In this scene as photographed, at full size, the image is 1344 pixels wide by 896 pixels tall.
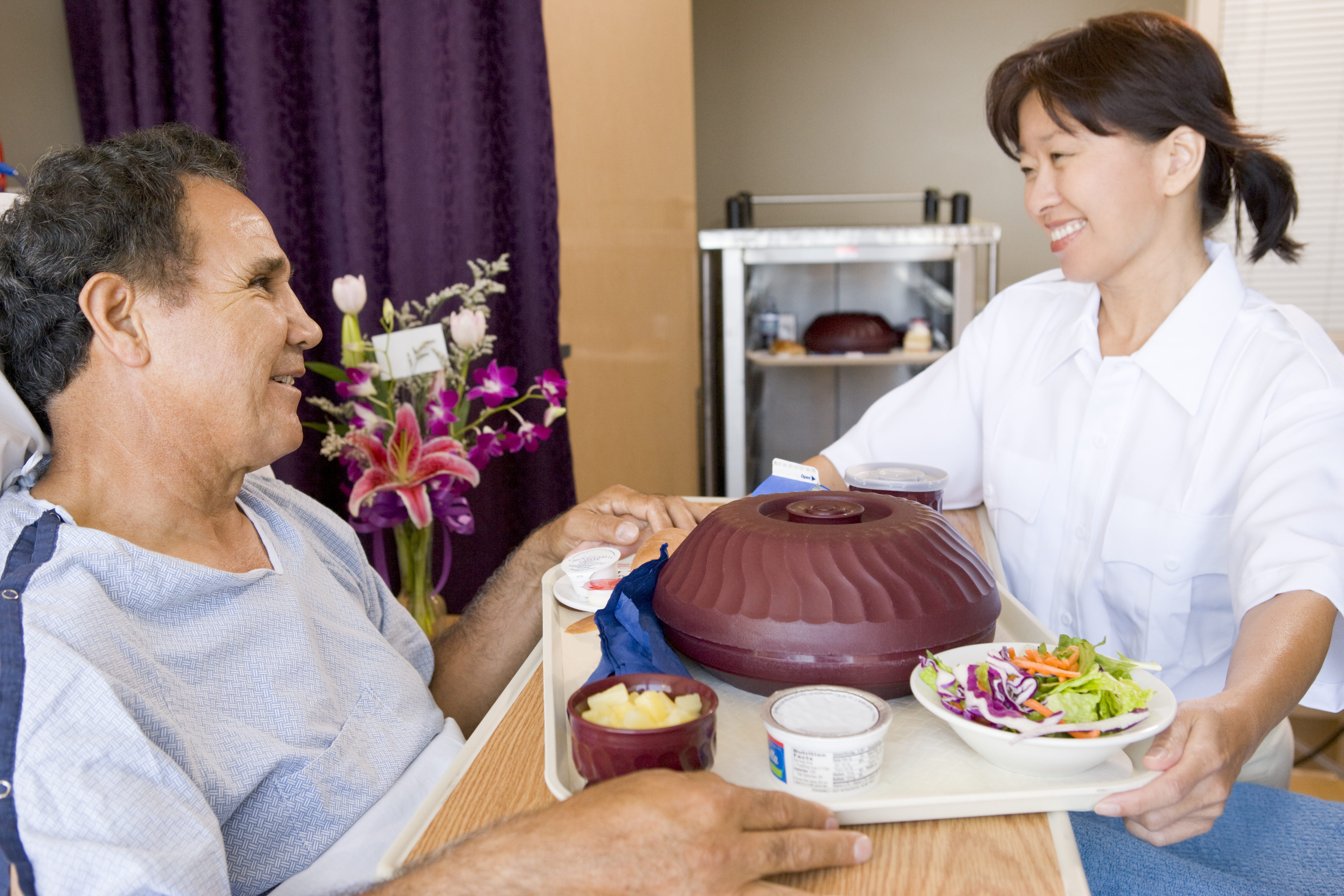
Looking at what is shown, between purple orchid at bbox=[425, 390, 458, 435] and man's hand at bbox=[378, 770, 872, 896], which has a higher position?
purple orchid at bbox=[425, 390, 458, 435]

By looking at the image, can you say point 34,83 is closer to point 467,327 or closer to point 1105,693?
point 467,327

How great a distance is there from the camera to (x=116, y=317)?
3.18 ft

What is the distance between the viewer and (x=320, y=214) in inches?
75.0

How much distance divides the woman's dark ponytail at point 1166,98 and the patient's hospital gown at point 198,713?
1190 mm

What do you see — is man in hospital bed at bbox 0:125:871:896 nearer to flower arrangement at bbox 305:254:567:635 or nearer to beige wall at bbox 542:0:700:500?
flower arrangement at bbox 305:254:567:635

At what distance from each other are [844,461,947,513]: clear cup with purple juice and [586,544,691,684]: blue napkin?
0.38 meters

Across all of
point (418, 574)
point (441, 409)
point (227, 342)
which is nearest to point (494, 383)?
point (441, 409)

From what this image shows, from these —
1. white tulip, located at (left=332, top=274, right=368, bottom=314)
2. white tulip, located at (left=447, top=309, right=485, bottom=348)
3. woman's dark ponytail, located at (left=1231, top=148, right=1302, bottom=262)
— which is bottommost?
white tulip, located at (left=447, top=309, right=485, bottom=348)

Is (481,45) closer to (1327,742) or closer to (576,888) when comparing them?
(576,888)

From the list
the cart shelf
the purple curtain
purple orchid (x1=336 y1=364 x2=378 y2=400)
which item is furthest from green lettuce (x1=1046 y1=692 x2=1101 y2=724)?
the cart shelf

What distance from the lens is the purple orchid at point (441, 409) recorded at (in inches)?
59.3

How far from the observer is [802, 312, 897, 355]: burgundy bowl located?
10.3 feet

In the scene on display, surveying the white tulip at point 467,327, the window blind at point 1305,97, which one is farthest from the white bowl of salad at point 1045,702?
the window blind at point 1305,97

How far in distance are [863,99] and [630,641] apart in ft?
12.8
